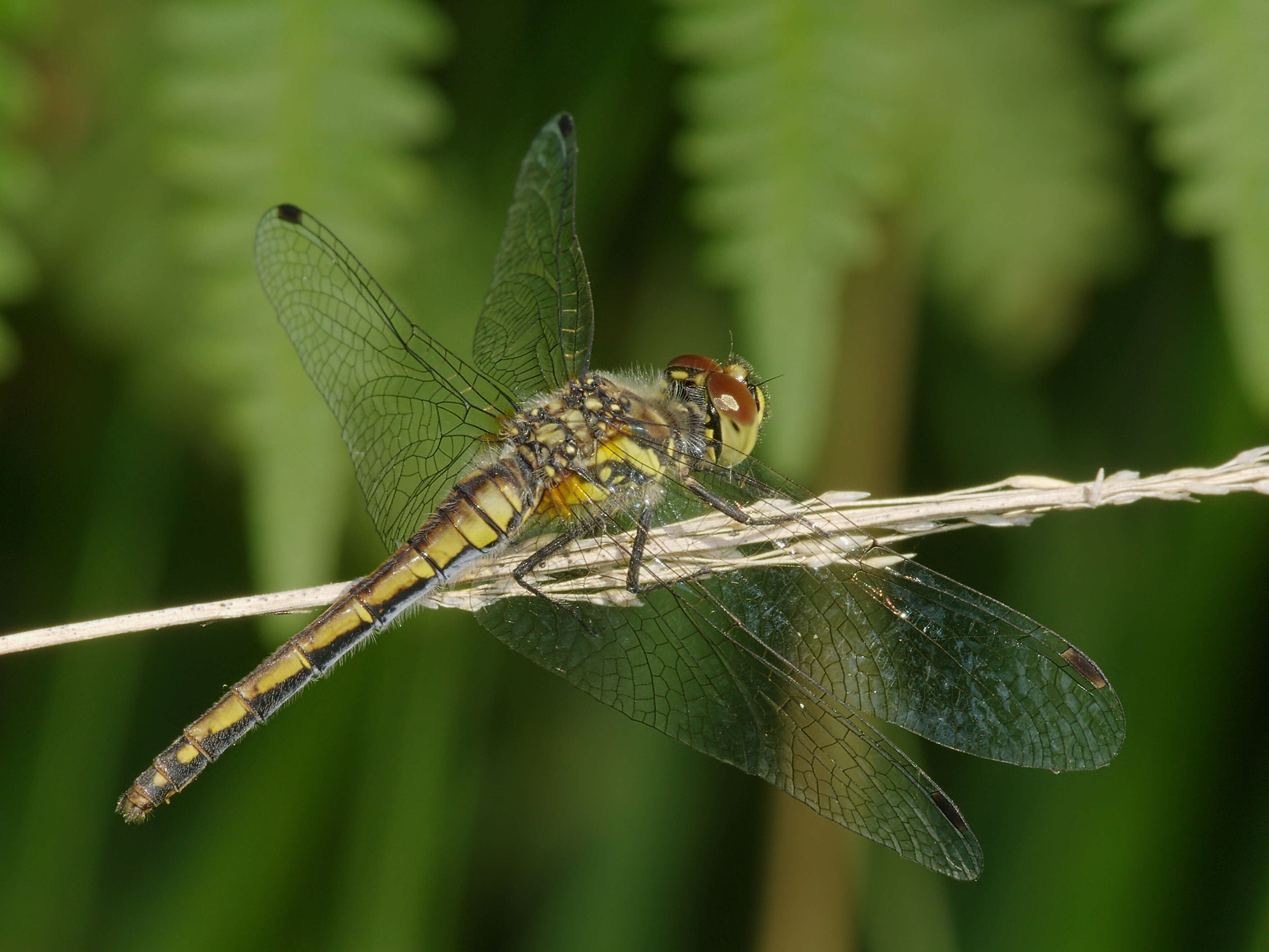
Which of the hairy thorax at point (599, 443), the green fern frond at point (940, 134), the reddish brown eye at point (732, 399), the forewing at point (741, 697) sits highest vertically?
the green fern frond at point (940, 134)

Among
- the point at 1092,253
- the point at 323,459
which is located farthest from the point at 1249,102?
the point at 323,459

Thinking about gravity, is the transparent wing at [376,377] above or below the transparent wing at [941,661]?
above

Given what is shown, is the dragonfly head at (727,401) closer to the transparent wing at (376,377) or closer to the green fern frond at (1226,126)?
the transparent wing at (376,377)

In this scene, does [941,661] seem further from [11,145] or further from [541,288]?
[11,145]

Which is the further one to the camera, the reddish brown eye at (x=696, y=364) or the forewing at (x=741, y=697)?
the reddish brown eye at (x=696, y=364)

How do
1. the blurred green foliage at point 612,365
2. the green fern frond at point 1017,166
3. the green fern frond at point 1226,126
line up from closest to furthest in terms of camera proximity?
1. the green fern frond at point 1226,126
2. the blurred green foliage at point 612,365
3. the green fern frond at point 1017,166

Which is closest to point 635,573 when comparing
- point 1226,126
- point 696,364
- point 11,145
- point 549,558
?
point 549,558

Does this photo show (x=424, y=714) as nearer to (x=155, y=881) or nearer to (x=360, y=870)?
(x=360, y=870)

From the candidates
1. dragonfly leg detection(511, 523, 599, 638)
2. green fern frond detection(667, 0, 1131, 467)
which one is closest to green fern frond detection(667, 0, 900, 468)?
green fern frond detection(667, 0, 1131, 467)

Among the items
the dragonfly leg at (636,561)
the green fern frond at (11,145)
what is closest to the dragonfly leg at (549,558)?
the dragonfly leg at (636,561)
